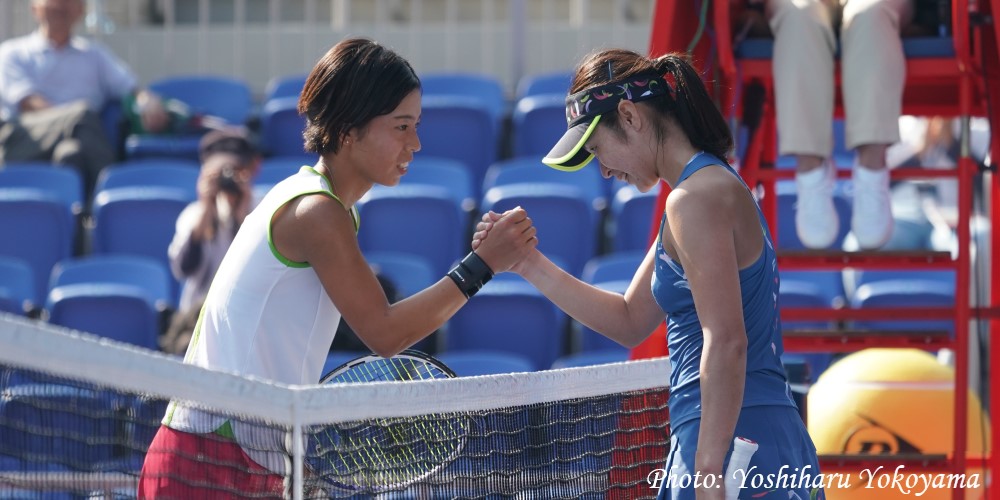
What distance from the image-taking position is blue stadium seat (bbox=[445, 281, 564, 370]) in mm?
6672

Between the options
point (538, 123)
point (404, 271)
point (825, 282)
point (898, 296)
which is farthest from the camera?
point (538, 123)

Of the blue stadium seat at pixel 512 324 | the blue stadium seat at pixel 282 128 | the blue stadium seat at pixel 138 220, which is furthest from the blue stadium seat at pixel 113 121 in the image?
the blue stadium seat at pixel 512 324

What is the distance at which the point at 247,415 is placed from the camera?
7.56ft

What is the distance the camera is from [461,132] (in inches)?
324

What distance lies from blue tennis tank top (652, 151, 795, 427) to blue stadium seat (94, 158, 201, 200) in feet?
18.1

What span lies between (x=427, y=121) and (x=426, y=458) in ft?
18.7

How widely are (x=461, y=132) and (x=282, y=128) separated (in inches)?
46.9

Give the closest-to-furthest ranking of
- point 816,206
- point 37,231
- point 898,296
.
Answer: point 816,206 < point 898,296 < point 37,231

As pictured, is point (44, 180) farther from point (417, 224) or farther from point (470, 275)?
point (470, 275)

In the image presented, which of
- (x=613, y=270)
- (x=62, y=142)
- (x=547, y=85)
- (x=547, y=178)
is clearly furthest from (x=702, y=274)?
(x=62, y=142)

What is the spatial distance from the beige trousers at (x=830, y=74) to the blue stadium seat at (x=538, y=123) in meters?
3.84

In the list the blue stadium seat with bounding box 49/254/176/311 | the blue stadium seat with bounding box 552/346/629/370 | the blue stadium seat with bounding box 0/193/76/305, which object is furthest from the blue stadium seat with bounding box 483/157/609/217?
the blue stadium seat with bounding box 0/193/76/305

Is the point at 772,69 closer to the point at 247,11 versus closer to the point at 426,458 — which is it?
the point at 426,458

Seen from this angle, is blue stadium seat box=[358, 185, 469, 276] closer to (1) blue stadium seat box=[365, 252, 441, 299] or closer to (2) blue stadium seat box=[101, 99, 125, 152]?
(1) blue stadium seat box=[365, 252, 441, 299]
